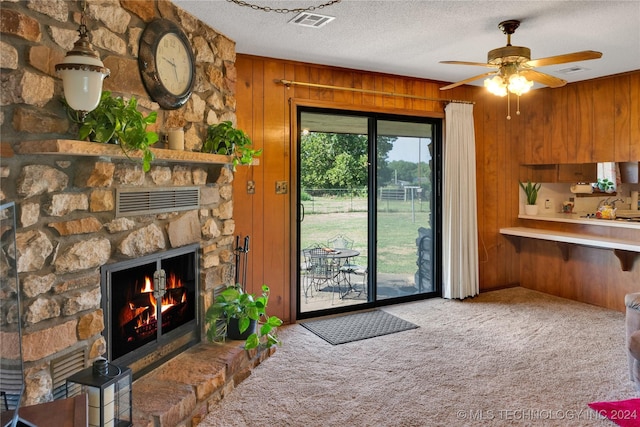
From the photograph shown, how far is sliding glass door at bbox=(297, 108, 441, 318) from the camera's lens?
4.59 meters

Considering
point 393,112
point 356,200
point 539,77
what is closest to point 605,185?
point 393,112

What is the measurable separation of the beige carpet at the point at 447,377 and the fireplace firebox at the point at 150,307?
52 centimetres

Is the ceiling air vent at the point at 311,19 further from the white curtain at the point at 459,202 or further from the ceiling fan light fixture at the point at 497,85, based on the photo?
the white curtain at the point at 459,202

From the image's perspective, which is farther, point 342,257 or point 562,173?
point 562,173

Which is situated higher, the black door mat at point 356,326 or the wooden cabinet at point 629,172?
the wooden cabinet at point 629,172

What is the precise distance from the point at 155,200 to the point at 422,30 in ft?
7.38

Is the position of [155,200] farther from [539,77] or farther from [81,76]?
[539,77]

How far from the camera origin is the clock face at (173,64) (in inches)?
111

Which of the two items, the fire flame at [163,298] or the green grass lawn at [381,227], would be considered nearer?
the fire flame at [163,298]

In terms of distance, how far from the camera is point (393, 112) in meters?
4.88

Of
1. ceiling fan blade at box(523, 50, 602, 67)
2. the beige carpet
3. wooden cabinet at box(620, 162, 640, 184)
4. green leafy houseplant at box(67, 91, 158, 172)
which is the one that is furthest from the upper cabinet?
green leafy houseplant at box(67, 91, 158, 172)

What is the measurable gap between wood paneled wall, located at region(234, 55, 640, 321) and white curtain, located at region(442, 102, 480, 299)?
9.8 inches

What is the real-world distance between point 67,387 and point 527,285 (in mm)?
5257

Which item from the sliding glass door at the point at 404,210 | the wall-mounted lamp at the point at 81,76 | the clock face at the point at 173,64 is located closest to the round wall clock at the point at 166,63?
the clock face at the point at 173,64
